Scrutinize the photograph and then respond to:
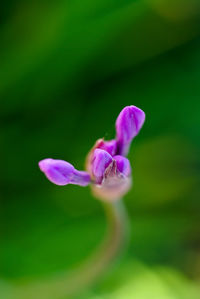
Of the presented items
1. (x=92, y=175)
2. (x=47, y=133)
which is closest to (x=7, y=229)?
(x=47, y=133)

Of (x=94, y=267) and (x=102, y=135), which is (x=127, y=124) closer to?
(x=94, y=267)

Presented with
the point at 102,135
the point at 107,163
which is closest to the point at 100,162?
the point at 107,163

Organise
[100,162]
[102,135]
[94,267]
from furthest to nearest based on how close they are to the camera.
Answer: [102,135] → [94,267] → [100,162]

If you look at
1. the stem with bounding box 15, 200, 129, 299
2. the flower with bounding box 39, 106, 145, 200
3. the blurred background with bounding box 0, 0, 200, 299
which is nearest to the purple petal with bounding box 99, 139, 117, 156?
the flower with bounding box 39, 106, 145, 200

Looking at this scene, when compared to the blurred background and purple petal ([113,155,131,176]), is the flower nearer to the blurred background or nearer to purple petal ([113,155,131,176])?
purple petal ([113,155,131,176])

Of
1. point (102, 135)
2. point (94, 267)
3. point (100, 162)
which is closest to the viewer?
point (100, 162)

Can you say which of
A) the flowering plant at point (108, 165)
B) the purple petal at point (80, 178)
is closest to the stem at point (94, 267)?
the flowering plant at point (108, 165)

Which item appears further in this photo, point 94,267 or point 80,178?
point 94,267

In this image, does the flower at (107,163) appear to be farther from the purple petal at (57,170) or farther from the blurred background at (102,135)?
the blurred background at (102,135)
